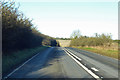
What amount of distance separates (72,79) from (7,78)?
313 centimetres

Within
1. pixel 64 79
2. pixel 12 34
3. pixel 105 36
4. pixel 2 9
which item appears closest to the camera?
pixel 64 79

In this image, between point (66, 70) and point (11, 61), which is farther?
point (11, 61)

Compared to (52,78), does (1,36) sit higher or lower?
higher

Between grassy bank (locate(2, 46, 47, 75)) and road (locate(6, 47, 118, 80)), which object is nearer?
road (locate(6, 47, 118, 80))

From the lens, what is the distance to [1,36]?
484 inches

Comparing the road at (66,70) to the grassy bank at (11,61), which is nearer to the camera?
the road at (66,70)

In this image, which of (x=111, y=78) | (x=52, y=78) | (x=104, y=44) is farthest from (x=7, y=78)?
(x=104, y=44)

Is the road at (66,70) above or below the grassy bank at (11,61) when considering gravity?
below

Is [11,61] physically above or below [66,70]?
above

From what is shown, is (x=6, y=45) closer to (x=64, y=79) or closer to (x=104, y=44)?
(x=64, y=79)

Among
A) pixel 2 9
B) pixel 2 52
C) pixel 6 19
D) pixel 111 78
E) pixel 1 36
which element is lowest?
pixel 111 78

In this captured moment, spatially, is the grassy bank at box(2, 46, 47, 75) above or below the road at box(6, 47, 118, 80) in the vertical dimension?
above

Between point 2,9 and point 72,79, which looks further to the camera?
point 2,9

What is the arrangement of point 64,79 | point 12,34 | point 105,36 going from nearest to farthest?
point 64,79
point 12,34
point 105,36
